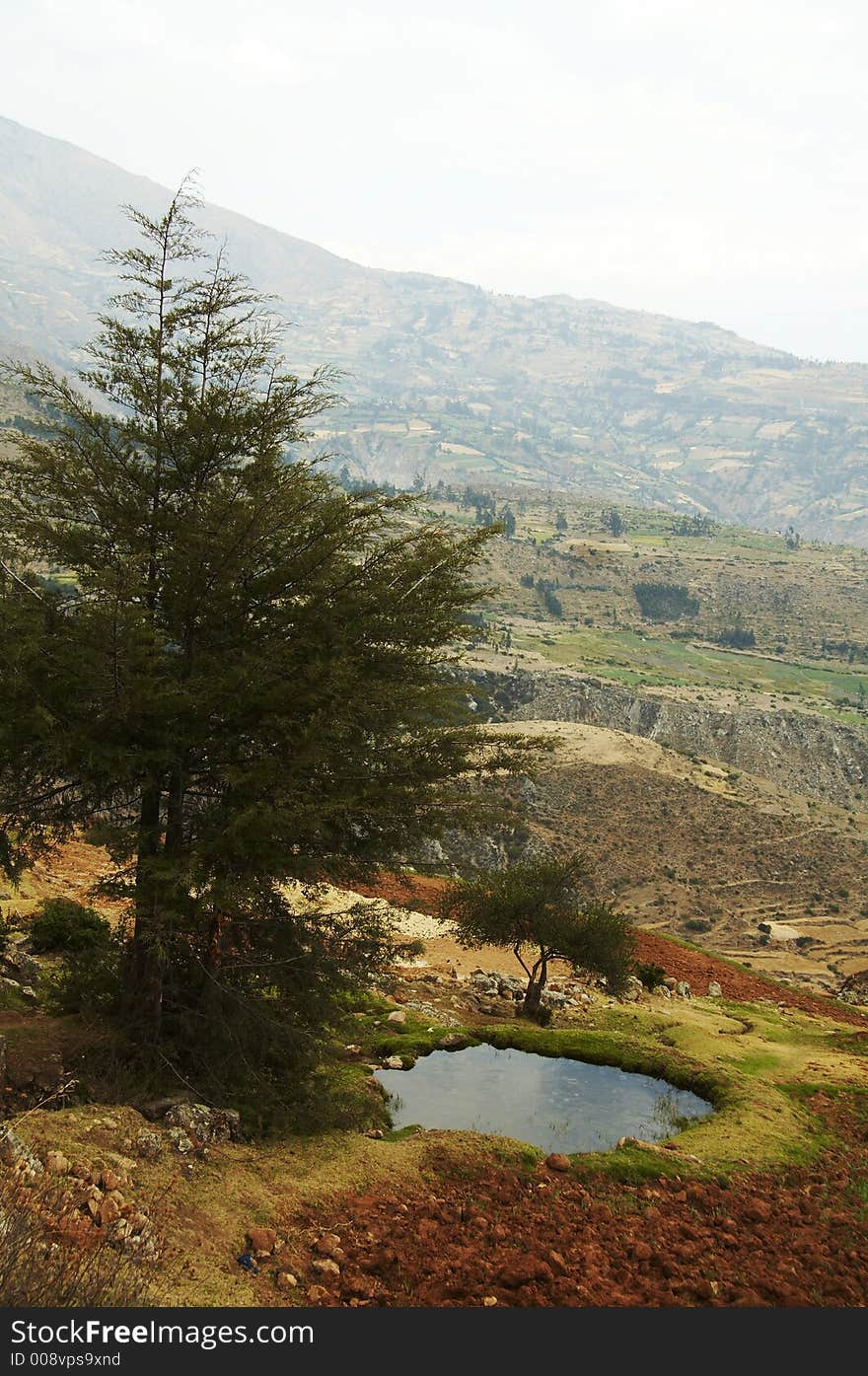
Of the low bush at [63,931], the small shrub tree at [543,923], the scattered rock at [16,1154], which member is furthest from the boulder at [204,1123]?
the small shrub tree at [543,923]

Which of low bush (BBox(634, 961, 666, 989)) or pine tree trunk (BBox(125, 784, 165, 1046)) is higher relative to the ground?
pine tree trunk (BBox(125, 784, 165, 1046))

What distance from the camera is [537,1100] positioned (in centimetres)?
1666

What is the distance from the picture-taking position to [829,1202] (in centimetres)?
1235

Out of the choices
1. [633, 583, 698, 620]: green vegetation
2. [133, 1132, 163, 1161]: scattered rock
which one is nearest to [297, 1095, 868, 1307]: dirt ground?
[133, 1132, 163, 1161]: scattered rock

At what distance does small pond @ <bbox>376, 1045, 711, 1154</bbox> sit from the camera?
15.1 metres

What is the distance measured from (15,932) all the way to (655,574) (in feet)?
486

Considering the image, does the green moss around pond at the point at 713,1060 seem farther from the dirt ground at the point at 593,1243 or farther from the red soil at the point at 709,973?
the red soil at the point at 709,973

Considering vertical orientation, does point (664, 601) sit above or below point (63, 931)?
below

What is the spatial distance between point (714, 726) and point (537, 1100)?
8933 centimetres

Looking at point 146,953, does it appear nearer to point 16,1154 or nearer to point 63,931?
point 16,1154

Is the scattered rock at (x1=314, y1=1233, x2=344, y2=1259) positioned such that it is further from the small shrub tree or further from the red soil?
the red soil

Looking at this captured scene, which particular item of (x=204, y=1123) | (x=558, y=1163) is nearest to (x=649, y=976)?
(x=558, y=1163)

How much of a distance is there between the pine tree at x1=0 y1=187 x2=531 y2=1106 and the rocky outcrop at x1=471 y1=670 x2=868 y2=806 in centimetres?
8224

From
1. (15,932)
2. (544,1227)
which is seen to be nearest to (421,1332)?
(544,1227)
